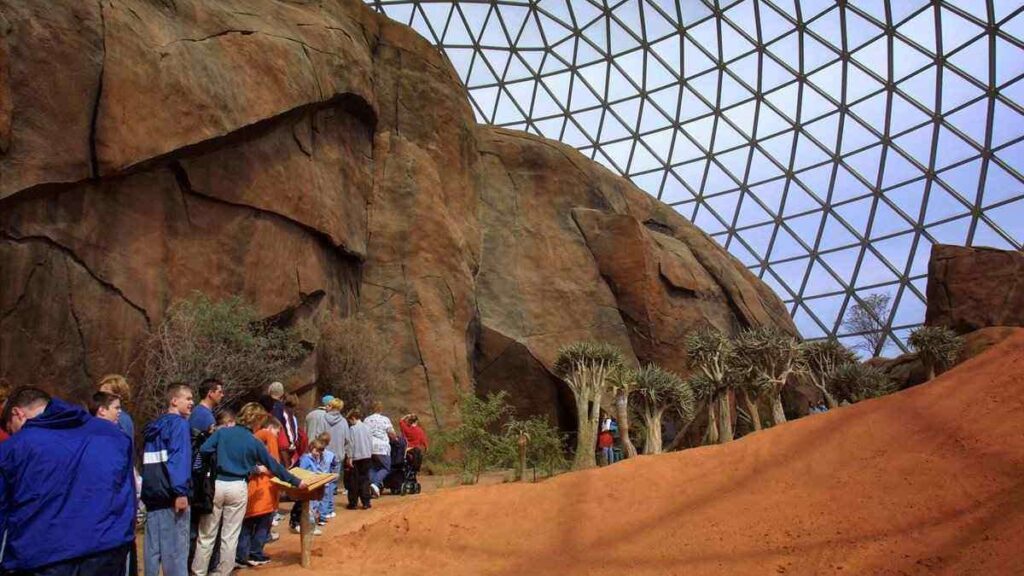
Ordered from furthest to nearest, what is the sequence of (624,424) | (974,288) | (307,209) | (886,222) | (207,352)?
1. (886,222)
2. (974,288)
3. (624,424)
4. (307,209)
5. (207,352)

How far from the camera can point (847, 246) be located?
36.5 metres

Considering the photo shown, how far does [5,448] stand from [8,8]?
11.6 meters

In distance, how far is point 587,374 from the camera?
20266 millimetres

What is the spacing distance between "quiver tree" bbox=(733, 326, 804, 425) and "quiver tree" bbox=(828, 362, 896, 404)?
2.87 metres

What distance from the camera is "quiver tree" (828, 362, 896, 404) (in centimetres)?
2270

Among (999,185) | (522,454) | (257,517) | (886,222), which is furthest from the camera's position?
(886,222)

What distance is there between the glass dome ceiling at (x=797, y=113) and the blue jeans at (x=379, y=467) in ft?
95.5

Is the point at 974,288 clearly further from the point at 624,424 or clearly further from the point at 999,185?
the point at 624,424

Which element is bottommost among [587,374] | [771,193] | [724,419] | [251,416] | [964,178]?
[251,416]

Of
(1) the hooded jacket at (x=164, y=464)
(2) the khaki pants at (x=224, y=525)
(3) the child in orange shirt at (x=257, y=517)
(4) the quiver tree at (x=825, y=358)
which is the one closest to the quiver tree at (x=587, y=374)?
(4) the quiver tree at (x=825, y=358)

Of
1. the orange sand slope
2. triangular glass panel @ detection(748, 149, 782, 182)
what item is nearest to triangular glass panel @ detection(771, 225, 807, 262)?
triangular glass panel @ detection(748, 149, 782, 182)

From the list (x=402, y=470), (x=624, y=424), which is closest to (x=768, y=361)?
(x=624, y=424)

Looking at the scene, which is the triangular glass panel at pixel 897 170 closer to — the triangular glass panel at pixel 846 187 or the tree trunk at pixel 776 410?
the triangular glass panel at pixel 846 187

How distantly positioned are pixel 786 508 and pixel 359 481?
6579 mm
